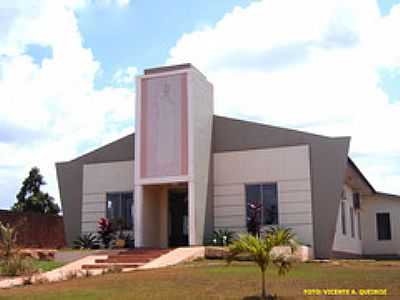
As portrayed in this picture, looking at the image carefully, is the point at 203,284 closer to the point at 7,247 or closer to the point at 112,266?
the point at 112,266

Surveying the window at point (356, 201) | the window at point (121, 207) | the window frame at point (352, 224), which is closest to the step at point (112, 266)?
the window at point (121, 207)

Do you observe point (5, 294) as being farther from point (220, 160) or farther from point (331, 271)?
point (220, 160)

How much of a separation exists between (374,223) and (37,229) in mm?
19673

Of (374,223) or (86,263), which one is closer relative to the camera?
(86,263)

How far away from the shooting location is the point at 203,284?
14461 millimetres

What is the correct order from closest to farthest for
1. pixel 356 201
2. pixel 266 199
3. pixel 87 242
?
1. pixel 266 199
2. pixel 87 242
3. pixel 356 201

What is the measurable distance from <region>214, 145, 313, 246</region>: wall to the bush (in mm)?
9674

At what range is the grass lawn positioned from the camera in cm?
1309

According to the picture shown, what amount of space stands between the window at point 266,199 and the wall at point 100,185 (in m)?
5.81

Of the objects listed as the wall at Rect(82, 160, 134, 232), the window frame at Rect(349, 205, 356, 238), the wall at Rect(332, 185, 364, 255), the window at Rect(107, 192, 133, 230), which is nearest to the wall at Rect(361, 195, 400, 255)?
the wall at Rect(332, 185, 364, 255)

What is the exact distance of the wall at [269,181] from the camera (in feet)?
83.8

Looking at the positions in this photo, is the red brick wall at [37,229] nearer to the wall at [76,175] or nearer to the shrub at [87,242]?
the wall at [76,175]

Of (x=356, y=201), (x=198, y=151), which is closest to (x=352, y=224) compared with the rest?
(x=356, y=201)

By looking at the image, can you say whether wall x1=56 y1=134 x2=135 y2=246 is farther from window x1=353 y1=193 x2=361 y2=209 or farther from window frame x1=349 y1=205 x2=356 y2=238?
window x1=353 y1=193 x2=361 y2=209
